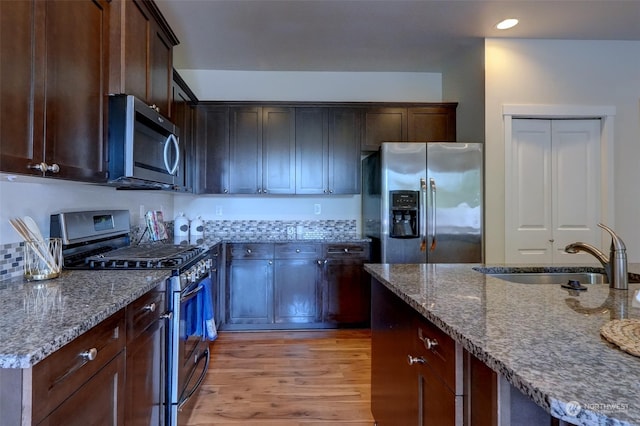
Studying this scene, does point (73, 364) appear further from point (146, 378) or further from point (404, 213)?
point (404, 213)

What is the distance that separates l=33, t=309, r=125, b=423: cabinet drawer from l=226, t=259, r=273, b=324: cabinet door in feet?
6.90

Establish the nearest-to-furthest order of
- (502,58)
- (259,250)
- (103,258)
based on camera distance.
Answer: (103,258)
(502,58)
(259,250)

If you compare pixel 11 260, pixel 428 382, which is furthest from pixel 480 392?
pixel 11 260

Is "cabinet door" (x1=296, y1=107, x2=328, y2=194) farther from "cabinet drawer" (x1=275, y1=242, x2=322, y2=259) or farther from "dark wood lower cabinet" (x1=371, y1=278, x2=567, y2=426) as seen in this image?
"dark wood lower cabinet" (x1=371, y1=278, x2=567, y2=426)

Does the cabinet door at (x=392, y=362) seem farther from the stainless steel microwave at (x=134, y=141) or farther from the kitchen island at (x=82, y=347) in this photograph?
the stainless steel microwave at (x=134, y=141)

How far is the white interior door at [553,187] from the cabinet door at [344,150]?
146 centimetres

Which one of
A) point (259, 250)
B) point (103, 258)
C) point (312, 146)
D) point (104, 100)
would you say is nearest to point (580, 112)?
point (312, 146)

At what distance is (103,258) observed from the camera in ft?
6.03

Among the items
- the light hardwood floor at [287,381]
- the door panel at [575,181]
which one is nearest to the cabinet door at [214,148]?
the light hardwood floor at [287,381]

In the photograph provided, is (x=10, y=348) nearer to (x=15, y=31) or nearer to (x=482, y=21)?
(x=15, y=31)

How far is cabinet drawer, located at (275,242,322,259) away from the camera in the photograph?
3340 mm

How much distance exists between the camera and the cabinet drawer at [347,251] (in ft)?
11.0

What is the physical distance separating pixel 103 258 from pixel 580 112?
3.91m

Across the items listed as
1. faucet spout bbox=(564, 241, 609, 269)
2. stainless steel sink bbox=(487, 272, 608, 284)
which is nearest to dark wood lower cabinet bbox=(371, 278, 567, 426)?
stainless steel sink bbox=(487, 272, 608, 284)
